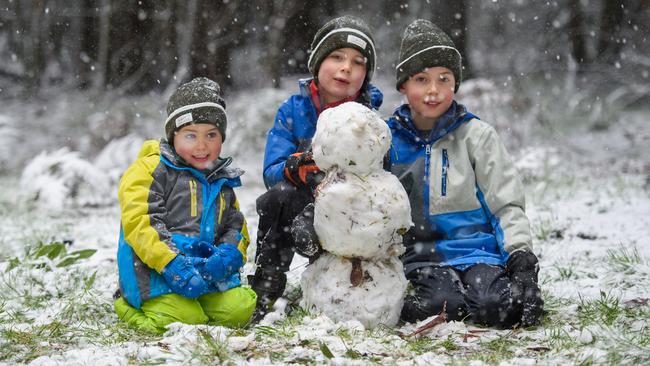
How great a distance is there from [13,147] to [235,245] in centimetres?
784

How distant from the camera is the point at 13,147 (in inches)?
392

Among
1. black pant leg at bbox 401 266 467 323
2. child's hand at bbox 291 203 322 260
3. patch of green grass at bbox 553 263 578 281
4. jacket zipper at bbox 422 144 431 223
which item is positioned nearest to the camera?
child's hand at bbox 291 203 322 260

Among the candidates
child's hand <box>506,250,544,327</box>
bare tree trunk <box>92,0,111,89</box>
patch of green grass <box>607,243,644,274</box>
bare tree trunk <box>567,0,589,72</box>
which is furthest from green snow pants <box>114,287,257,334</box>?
bare tree trunk <box>567,0,589,72</box>

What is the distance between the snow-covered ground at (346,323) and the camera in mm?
2588

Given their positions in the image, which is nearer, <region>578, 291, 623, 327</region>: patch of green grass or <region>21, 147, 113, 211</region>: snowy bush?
<region>578, 291, 623, 327</region>: patch of green grass

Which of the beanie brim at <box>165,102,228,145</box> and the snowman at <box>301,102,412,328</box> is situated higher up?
the beanie brim at <box>165,102,228,145</box>

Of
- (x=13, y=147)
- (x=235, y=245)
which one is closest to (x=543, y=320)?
(x=235, y=245)

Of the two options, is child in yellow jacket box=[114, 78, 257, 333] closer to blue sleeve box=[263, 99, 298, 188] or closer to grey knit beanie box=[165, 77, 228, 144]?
grey knit beanie box=[165, 77, 228, 144]

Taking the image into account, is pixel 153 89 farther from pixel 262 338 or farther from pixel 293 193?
pixel 262 338

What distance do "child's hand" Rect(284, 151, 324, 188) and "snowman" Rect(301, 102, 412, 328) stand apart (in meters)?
0.23

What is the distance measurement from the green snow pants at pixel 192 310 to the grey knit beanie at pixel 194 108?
34.9 inches

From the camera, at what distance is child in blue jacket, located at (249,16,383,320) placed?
357 centimetres


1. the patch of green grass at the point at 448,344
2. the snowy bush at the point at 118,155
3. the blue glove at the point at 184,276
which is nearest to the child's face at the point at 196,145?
the blue glove at the point at 184,276

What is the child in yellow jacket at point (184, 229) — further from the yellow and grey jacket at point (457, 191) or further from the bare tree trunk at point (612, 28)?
the bare tree trunk at point (612, 28)
